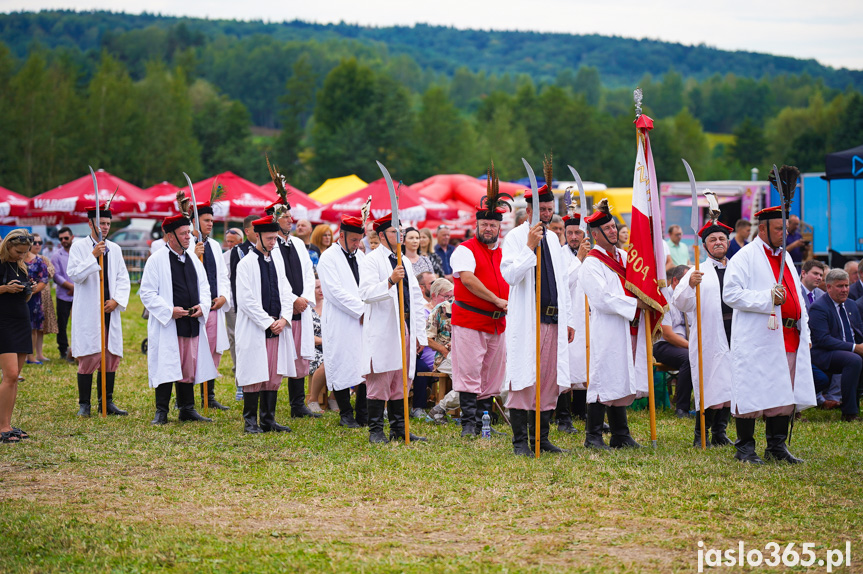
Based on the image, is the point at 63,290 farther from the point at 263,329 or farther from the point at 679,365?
the point at 679,365

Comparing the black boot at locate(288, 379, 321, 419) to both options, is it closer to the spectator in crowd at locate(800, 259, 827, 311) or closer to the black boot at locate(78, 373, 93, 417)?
the black boot at locate(78, 373, 93, 417)

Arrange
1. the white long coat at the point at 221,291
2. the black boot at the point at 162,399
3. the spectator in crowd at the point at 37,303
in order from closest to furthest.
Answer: the black boot at the point at 162,399 → the white long coat at the point at 221,291 → the spectator in crowd at the point at 37,303

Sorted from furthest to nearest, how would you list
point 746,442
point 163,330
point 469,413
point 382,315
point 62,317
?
point 62,317
point 163,330
point 469,413
point 382,315
point 746,442

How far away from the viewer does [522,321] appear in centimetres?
764

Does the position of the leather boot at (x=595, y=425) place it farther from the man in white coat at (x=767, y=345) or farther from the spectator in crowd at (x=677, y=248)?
the spectator in crowd at (x=677, y=248)

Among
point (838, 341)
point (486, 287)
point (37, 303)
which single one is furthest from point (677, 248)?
point (37, 303)

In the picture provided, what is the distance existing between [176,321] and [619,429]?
454 centimetres

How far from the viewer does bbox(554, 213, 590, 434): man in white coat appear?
888 cm

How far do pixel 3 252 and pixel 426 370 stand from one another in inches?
171

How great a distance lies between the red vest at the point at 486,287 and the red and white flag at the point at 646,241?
46.1 inches

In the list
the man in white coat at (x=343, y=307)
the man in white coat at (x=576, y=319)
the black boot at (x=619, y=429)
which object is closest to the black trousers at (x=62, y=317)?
the man in white coat at (x=343, y=307)

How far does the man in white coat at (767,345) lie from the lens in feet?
23.7

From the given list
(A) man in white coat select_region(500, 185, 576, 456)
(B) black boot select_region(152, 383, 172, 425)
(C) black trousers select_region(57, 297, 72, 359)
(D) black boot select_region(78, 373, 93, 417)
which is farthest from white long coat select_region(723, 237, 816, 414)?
(C) black trousers select_region(57, 297, 72, 359)

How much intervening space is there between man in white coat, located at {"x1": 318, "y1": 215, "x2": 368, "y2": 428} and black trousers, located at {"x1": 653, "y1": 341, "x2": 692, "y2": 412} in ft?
11.0
